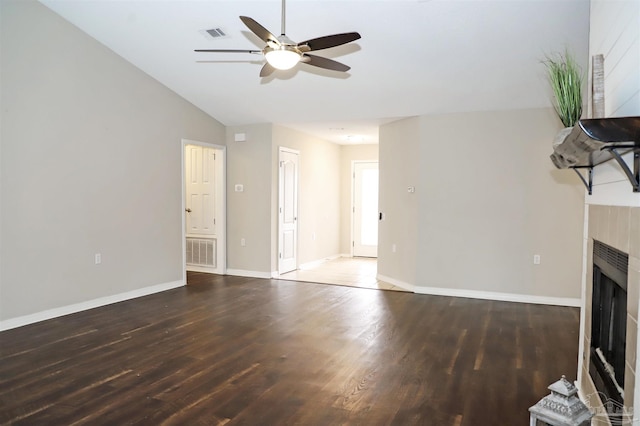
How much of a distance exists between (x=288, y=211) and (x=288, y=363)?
4255 mm

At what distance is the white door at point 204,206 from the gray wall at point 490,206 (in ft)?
10.4

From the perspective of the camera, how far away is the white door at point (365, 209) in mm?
9375

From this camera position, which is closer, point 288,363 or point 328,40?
point 328,40

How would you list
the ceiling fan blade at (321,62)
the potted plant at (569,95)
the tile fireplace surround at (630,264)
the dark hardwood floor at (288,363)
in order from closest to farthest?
the tile fireplace surround at (630,264), the potted plant at (569,95), the dark hardwood floor at (288,363), the ceiling fan blade at (321,62)

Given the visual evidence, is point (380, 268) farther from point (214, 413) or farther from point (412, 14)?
point (214, 413)

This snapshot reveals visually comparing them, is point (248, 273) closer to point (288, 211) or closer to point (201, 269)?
point (201, 269)

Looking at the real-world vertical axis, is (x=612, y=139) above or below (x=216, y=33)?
below

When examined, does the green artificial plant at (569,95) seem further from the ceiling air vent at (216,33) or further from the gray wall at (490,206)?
the ceiling air vent at (216,33)

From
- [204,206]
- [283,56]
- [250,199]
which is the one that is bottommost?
[204,206]

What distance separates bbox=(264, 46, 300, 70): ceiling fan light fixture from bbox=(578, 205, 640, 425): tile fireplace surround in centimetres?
222

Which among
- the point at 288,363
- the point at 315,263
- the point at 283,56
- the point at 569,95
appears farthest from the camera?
the point at 315,263

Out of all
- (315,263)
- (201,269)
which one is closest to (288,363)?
(201,269)

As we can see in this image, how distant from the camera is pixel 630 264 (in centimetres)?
168

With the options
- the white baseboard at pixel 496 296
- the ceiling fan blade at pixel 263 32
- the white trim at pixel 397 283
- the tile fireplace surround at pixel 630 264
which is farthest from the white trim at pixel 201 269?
the tile fireplace surround at pixel 630 264
